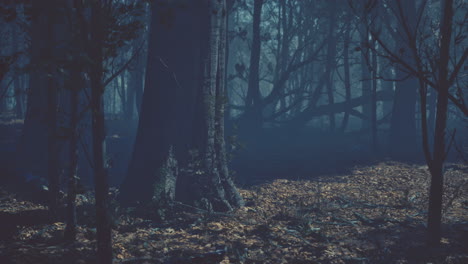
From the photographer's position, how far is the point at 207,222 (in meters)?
6.84

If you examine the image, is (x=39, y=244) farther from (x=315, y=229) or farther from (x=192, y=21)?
(x=192, y=21)

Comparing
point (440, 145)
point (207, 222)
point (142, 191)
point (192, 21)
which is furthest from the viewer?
point (192, 21)

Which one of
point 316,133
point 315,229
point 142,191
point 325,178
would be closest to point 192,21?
point 142,191

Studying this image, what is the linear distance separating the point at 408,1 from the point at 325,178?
10.2m

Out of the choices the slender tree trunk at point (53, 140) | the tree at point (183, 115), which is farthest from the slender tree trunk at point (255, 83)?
the slender tree trunk at point (53, 140)

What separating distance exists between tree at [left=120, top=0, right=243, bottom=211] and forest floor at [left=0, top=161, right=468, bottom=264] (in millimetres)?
557

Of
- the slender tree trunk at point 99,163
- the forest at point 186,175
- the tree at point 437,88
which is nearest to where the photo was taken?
the slender tree trunk at point 99,163

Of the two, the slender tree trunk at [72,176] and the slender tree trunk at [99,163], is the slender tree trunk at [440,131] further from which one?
the slender tree trunk at [72,176]

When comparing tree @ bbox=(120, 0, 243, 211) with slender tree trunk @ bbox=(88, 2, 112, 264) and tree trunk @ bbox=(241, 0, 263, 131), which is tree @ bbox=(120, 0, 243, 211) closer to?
slender tree trunk @ bbox=(88, 2, 112, 264)

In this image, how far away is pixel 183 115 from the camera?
7.88m

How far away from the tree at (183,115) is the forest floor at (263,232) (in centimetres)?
56

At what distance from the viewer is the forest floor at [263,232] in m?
5.15

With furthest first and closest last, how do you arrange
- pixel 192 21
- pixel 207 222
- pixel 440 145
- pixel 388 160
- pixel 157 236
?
1. pixel 388 160
2. pixel 192 21
3. pixel 207 222
4. pixel 157 236
5. pixel 440 145

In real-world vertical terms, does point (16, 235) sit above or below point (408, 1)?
A: below
